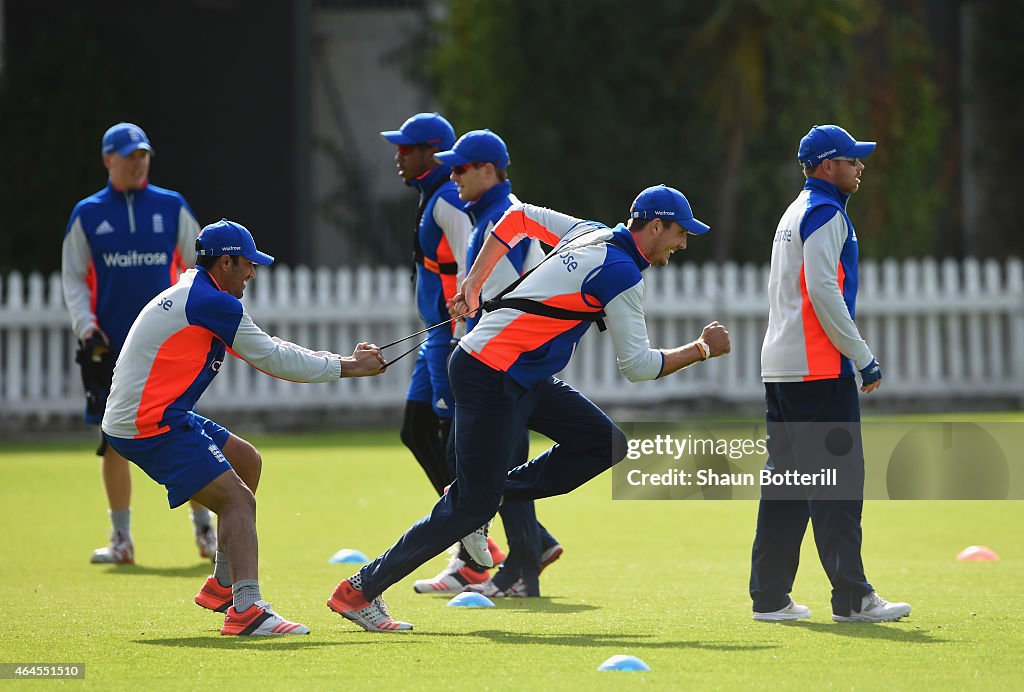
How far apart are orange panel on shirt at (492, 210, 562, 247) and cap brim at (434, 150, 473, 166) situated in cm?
42

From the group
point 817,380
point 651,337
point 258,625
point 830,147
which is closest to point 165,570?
point 258,625

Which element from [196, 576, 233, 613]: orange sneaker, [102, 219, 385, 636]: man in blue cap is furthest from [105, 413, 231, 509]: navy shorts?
[196, 576, 233, 613]: orange sneaker

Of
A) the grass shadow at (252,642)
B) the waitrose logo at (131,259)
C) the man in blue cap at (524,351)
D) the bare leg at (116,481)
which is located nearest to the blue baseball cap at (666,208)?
the man in blue cap at (524,351)

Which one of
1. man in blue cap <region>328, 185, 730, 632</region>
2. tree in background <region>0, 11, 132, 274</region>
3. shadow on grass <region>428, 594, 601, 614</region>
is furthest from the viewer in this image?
tree in background <region>0, 11, 132, 274</region>

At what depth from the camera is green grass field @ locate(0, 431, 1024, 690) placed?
5.86 metres

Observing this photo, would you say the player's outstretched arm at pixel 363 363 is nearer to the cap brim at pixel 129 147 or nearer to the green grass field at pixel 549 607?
the green grass field at pixel 549 607

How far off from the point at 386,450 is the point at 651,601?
26.0ft

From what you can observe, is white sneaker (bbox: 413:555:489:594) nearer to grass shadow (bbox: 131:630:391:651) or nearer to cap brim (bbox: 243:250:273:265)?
grass shadow (bbox: 131:630:391:651)

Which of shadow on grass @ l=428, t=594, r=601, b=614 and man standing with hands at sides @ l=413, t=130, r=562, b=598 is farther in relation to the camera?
man standing with hands at sides @ l=413, t=130, r=562, b=598

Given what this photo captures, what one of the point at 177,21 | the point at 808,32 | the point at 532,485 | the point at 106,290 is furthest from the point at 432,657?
the point at 808,32

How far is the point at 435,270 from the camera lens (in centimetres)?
835

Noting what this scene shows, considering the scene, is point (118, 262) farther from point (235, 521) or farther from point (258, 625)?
point (258, 625)

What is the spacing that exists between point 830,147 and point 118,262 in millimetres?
4413

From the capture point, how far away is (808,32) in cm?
2334
